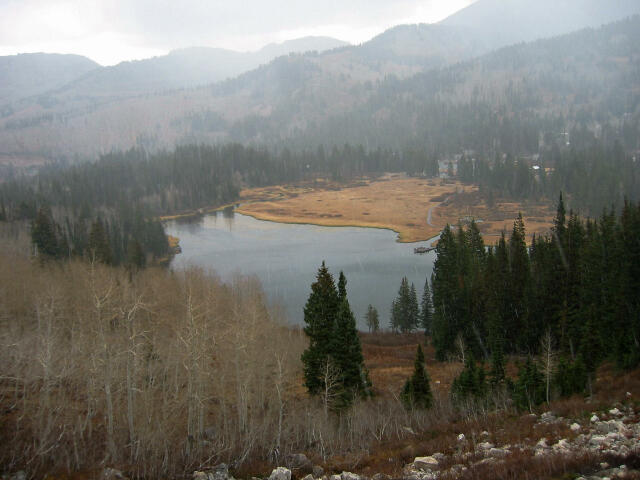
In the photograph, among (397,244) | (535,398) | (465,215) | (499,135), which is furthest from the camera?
(499,135)

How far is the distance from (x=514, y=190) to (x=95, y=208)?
107664 millimetres

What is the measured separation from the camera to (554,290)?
124ft

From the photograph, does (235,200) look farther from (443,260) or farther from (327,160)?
(443,260)

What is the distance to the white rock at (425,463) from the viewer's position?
14414mm

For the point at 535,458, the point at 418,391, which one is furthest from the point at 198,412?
the point at 535,458

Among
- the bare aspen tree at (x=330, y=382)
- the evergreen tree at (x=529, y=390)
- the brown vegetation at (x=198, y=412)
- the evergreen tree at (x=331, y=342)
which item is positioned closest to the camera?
the brown vegetation at (x=198, y=412)

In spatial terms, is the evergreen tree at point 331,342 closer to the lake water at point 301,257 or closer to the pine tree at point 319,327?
the pine tree at point 319,327

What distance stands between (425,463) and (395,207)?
107457 mm

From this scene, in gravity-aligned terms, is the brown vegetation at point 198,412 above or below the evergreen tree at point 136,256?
below

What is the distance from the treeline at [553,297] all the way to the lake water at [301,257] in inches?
521

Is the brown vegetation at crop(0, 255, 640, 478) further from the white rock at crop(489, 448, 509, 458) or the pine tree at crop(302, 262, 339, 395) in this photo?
the pine tree at crop(302, 262, 339, 395)

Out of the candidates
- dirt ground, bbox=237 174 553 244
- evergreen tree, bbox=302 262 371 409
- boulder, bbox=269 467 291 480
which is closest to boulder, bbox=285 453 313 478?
boulder, bbox=269 467 291 480

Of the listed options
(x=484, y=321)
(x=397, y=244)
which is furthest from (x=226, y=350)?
(x=397, y=244)

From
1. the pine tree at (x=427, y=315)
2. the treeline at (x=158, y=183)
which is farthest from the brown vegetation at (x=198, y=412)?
the treeline at (x=158, y=183)
